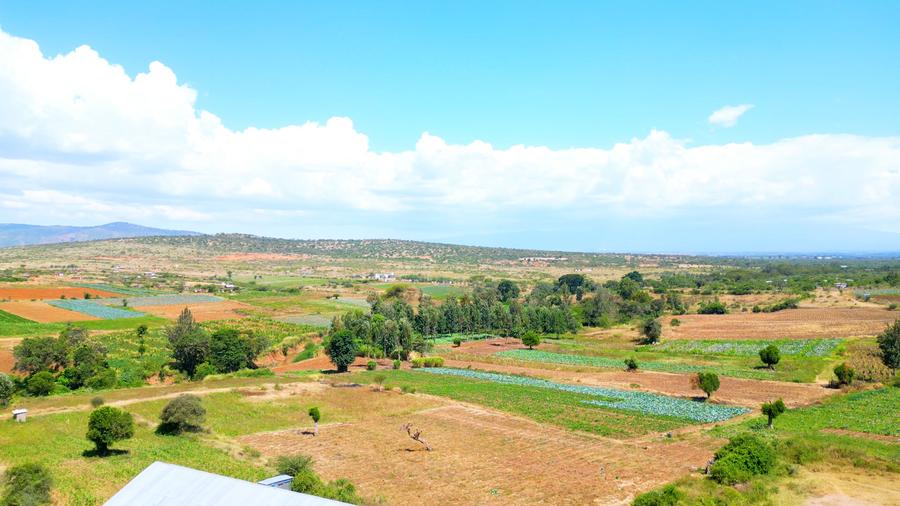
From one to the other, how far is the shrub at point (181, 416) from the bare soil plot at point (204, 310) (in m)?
62.1

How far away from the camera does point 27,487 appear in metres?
19.5

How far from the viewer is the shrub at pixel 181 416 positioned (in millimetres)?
31828

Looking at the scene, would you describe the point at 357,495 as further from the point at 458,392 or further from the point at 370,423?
the point at 458,392

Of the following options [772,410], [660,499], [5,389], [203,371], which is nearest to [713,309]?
[772,410]

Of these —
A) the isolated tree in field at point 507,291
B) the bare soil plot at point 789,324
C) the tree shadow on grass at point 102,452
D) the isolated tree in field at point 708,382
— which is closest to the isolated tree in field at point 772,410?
the isolated tree in field at point 708,382

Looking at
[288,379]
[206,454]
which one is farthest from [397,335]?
[206,454]

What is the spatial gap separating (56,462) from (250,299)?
345ft

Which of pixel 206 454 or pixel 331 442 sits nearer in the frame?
pixel 206 454

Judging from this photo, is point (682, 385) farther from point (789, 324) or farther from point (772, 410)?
point (789, 324)

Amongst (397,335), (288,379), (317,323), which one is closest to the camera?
(288,379)

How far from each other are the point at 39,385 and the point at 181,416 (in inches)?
785

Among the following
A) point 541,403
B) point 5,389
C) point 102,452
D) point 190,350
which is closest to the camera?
point 102,452

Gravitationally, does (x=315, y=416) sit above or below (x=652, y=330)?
above

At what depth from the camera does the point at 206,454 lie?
28422 mm
